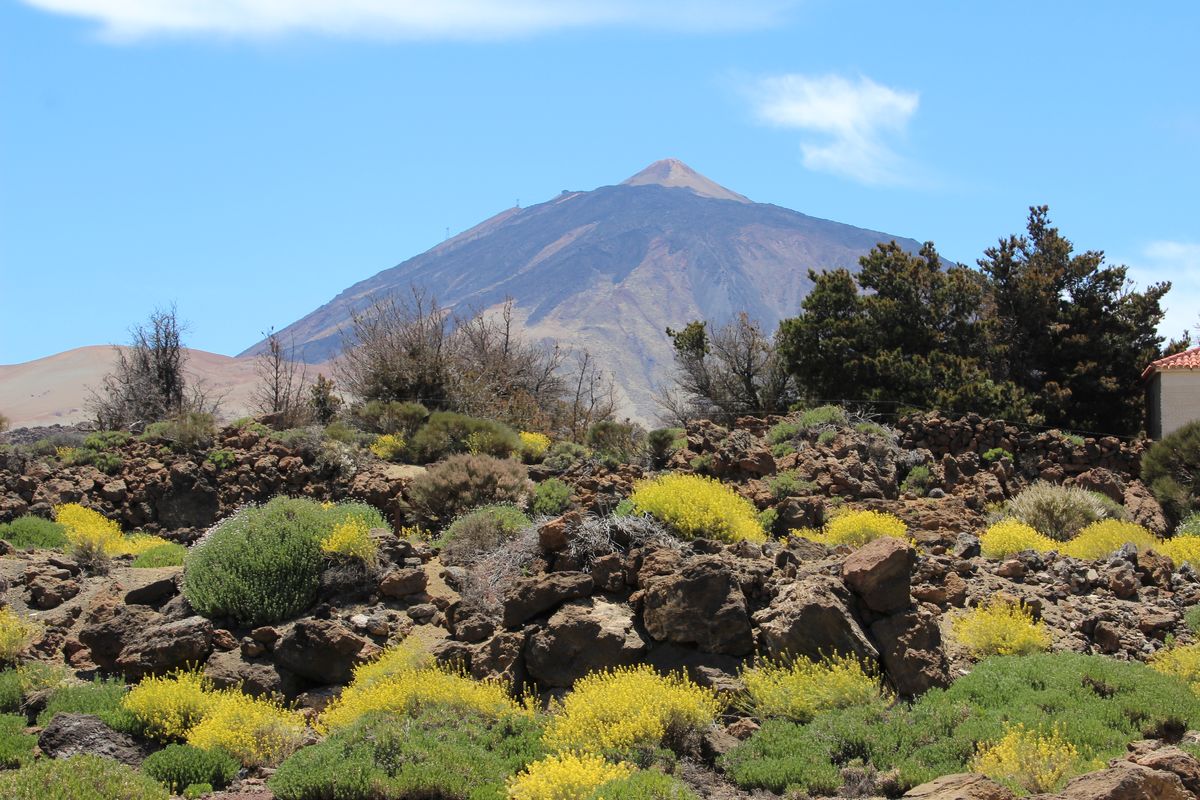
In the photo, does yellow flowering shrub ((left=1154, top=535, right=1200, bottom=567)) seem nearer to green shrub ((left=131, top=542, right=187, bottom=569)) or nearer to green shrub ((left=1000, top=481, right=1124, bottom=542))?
green shrub ((left=1000, top=481, right=1124, bottom=542))

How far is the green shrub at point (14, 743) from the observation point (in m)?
10.3

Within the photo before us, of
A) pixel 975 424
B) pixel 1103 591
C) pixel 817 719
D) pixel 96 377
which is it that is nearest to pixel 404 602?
pixel 817 719

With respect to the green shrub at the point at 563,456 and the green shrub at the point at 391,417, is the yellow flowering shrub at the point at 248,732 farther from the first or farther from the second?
the green shrub at the point at 391,417

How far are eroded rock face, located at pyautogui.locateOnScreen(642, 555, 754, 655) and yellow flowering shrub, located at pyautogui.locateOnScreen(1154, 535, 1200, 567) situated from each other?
6.48 meters

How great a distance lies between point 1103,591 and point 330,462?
12820 millimetres

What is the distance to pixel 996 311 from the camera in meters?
33.9

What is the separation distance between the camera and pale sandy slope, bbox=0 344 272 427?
124250mm

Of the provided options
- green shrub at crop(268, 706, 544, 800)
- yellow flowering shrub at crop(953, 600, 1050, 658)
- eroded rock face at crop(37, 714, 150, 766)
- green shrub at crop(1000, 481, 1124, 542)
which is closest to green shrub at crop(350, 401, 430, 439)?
green shrub at crop(1000, 481, 1124, 542)

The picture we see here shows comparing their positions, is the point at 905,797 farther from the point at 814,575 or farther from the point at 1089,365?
the point at 1089,365

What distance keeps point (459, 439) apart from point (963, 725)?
1405cm

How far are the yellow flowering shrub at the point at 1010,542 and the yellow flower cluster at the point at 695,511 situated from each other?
9.95ft

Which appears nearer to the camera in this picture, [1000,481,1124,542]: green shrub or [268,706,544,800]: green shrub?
[268,706,544,800]: green shrub

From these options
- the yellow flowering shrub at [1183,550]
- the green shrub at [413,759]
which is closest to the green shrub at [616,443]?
the yellow flowering shrub at [1183,550]

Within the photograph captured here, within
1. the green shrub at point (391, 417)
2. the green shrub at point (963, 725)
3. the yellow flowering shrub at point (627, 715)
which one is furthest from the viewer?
the green shrub at point (391, 417)
